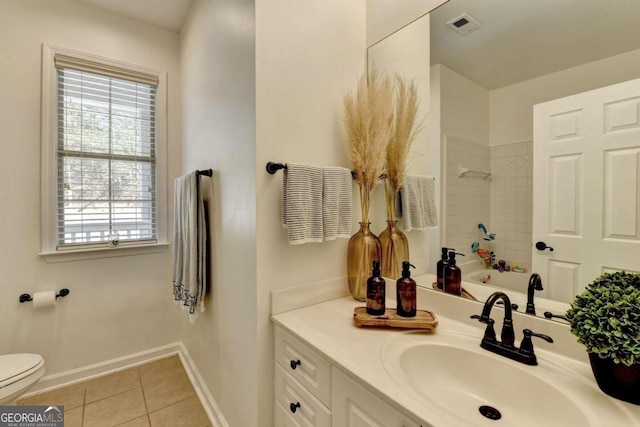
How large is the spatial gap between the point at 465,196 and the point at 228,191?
1.11 m

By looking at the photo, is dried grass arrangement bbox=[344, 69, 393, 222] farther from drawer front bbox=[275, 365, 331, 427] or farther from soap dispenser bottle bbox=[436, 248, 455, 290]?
drawer front bbox=[275, 365, 331, 427]

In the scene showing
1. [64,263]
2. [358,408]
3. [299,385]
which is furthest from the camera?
[64,263]

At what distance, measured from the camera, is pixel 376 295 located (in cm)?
113

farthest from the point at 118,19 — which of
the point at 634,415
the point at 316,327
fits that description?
the point at 634,415

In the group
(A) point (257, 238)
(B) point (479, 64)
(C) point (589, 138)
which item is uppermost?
(B) point (479, 64)

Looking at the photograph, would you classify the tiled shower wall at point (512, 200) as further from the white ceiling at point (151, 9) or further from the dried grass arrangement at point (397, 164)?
the white ceiling at point (151, 9)

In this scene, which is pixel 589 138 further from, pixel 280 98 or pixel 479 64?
pixel 280 98

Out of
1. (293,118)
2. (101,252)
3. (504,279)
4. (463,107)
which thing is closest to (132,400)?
(101,252)

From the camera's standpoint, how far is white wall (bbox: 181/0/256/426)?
123 cm

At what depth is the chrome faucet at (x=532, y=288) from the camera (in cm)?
94

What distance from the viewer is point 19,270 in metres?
1.80

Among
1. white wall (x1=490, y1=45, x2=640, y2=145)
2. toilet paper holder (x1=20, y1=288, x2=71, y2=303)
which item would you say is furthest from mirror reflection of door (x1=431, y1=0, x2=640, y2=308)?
toilet paper holder (x1=20, y1=288, x2=71, y2=303)

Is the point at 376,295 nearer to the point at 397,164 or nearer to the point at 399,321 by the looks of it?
the point at 399,321

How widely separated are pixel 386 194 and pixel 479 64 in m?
0.67
